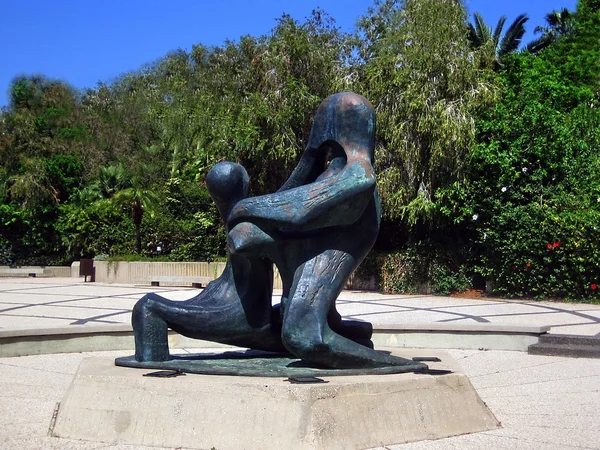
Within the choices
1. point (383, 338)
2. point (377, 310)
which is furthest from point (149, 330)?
point (377, 310)

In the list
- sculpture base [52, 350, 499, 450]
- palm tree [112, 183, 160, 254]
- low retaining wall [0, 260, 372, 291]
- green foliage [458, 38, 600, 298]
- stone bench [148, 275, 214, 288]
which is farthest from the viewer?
palm tree [112, 183, 160, 254]

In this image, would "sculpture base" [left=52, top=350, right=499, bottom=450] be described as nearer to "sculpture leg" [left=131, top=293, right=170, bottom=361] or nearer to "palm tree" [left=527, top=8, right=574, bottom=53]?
"sculpture leg" [left=131, top=293, right=170, bottom=361]

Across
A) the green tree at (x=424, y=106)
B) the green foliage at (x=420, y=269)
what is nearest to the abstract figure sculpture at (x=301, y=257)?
the green tree at (x=424, y=106)

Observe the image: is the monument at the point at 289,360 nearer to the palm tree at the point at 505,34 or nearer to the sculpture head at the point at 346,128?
the sculpture head at the point at 346,128

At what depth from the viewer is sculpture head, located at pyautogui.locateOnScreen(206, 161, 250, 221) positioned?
572 centimetres

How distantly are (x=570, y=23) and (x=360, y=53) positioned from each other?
15898mm

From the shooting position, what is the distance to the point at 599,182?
58.3 ft

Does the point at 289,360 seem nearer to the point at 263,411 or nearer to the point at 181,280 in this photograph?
the point at 263,411

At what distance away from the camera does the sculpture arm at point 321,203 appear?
5.10 m

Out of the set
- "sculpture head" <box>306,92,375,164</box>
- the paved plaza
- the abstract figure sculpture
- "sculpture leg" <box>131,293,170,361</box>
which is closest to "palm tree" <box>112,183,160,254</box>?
the paved plaza

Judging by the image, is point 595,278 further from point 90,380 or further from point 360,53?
point 90,380

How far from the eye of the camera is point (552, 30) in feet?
128

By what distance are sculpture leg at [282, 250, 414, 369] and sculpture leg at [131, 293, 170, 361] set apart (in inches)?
35.6

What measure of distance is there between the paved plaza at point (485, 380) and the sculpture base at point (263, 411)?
124 mm
